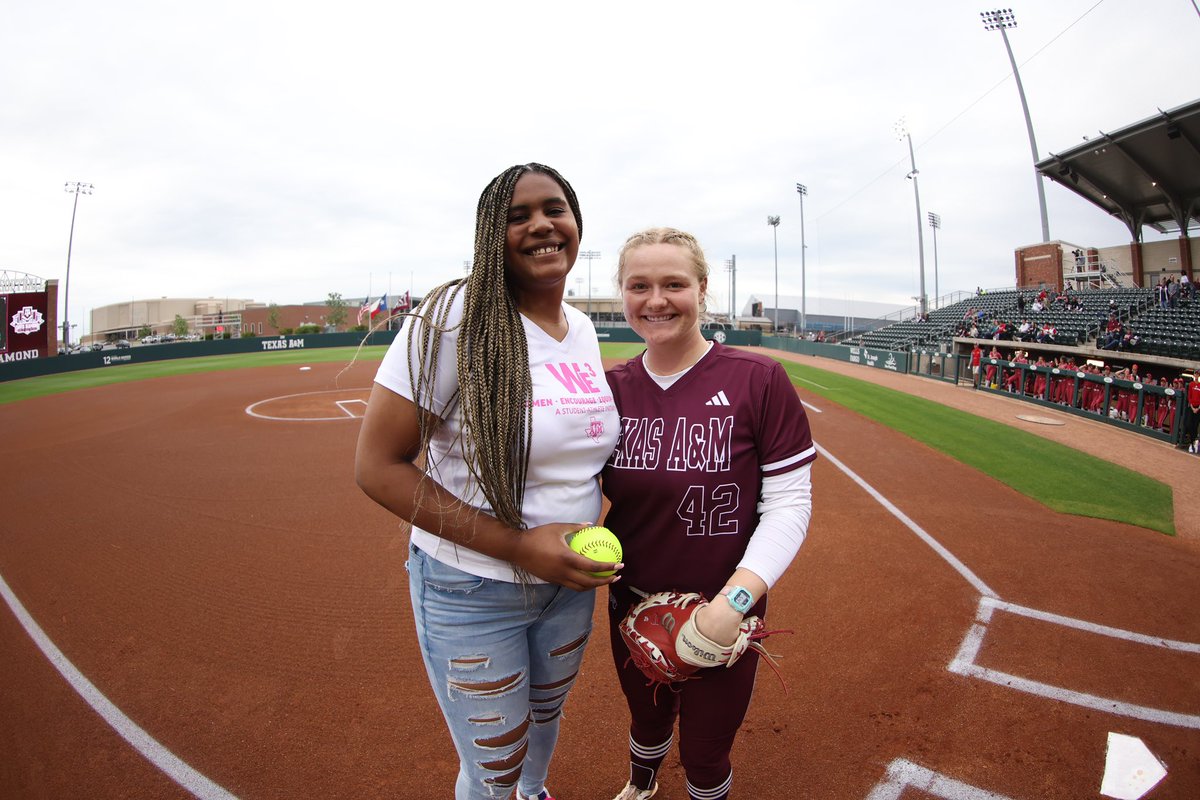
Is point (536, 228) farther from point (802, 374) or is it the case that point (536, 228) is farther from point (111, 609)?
point (802, 374)

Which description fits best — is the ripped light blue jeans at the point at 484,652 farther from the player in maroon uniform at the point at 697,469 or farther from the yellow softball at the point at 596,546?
the player in maroon uniform at the point at 697,469

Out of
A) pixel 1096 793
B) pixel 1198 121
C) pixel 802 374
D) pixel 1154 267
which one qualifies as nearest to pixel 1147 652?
pixel 1096 793

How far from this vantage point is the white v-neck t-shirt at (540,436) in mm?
1745

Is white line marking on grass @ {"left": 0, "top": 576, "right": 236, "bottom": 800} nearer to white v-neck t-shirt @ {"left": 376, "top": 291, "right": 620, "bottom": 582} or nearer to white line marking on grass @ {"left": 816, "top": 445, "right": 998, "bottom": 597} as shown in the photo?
white v-neck t-shirt @ {"left": 376, "top": 291, "right": 620, "bottom": 582}

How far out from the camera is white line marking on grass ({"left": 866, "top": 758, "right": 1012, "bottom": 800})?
2961mm

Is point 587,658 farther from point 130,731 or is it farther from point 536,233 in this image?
point 536,233

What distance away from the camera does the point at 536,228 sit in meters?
1.89

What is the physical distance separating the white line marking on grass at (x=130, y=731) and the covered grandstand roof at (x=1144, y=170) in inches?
1126

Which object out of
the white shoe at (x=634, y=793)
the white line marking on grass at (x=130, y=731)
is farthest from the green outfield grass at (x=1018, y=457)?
the white line marking on grass at (x=130, y=731)

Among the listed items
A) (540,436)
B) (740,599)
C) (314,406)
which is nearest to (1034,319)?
(314,406)

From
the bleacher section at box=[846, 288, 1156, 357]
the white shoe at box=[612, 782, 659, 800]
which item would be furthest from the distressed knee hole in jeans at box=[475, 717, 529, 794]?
the bleacher section at box=[846, 288, 1156, 357]

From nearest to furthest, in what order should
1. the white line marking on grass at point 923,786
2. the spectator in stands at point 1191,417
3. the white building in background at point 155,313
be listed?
the white line marking on grass at point 923,786
the spectator in stands at point 1191,417
the white building in background at point 155,313

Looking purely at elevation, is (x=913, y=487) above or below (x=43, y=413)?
below

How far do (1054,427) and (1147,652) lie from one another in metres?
11.2
